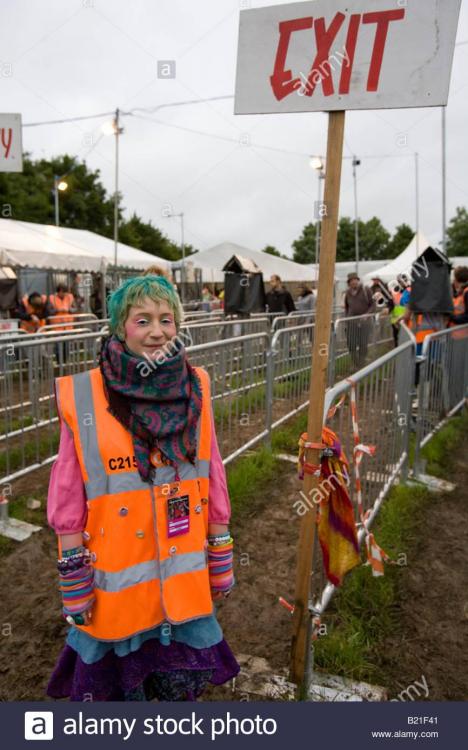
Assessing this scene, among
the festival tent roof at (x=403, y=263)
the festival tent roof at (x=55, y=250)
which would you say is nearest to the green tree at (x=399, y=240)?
the festival tent roof at (x=403, y=263)

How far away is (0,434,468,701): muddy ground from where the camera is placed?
2.53 m

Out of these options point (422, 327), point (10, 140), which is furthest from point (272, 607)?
point (422, 327)

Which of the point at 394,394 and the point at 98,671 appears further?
the point at 394,394

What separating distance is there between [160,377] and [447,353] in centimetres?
513

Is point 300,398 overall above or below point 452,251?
below

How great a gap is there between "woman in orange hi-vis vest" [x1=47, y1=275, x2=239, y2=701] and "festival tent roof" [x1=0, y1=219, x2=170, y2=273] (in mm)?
11460

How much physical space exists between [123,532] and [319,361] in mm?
1005

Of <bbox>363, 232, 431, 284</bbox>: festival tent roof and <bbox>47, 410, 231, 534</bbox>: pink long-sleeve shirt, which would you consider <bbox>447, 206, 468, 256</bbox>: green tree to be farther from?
<bbox>47, 410, 231, 534</bbox>: pink long-sleeve shirt

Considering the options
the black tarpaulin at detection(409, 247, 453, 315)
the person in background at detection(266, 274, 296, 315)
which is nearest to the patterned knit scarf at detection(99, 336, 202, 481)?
the black tarpaulin at detection(409, 247, 453, 315)

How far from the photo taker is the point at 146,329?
169cm

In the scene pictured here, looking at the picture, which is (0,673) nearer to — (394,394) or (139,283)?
(139,283)

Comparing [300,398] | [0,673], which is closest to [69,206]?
[300,398]

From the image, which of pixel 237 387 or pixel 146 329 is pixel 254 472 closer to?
pixel 237 387

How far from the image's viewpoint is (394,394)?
4.04m
